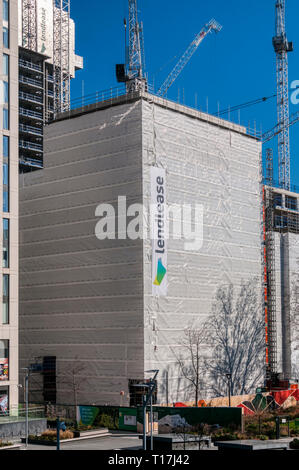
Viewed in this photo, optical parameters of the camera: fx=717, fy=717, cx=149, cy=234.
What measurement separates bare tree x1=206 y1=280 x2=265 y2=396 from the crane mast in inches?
1882

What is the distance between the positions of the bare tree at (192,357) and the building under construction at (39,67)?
48101 mm

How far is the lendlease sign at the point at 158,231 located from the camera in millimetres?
63594

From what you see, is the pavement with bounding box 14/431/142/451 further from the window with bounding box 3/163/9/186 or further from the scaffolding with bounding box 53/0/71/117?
the scaffolding with bounding box 53/0/71/117

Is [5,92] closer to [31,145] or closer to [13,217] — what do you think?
[13,217]

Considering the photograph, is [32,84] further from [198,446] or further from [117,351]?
[198,446]

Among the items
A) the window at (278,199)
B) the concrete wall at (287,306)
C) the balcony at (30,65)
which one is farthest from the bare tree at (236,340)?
the balcony at (30,65)

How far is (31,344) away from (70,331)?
19.4 ft

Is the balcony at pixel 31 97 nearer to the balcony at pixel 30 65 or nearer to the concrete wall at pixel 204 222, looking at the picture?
the balcony at pixel 30 65

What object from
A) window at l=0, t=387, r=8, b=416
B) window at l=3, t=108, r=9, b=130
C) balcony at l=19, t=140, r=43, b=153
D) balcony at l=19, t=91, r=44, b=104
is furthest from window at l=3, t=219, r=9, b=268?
balcony at l=19, t=91, r=44, b=104

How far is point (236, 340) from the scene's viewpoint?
2854 inches

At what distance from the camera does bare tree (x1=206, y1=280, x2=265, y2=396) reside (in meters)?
69.6
